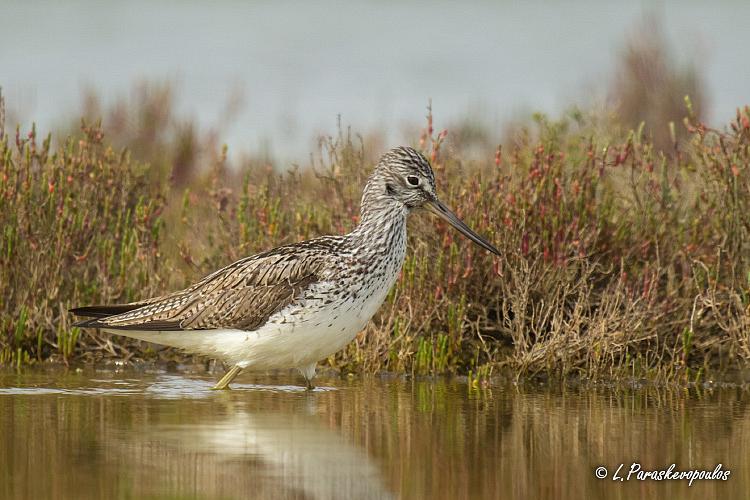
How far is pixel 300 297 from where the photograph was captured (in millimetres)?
7918

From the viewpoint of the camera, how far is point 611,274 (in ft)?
32.0

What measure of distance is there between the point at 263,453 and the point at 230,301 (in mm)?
2139

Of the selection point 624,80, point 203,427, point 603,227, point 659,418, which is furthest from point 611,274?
point 624,80

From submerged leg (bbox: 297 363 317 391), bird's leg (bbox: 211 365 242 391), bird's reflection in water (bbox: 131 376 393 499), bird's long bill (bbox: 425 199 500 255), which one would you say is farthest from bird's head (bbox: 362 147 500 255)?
bird's reflection in water (bbox: 131 376 393 499)

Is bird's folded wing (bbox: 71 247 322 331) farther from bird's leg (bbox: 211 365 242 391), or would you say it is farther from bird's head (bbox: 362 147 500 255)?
bird's head (bbox: 362 147 500 255)

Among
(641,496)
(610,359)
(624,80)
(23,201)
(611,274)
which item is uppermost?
(624,80)

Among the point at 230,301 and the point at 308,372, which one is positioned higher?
the point at 230,301

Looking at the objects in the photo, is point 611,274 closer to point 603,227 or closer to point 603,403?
point 603,227

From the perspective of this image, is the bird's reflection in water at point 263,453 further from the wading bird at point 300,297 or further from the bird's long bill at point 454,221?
the bird's long bill at point 454,221

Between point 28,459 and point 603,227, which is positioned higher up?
point 603,227

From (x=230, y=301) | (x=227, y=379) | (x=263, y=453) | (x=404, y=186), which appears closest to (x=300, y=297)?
(x=230, y=301)

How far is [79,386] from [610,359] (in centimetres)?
379

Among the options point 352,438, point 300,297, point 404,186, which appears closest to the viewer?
point 352,438

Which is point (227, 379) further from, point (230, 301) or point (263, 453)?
point (263, 453)
